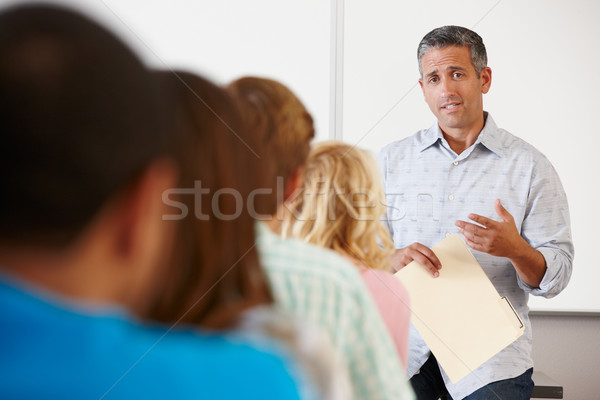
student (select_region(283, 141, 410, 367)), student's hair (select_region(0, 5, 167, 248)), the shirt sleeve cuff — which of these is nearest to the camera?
student's hair (select_region(0, 5, 167, 248))

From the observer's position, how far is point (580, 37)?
4.12 feet

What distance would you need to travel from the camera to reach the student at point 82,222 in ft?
0.92

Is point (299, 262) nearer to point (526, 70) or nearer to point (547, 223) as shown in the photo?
point (547, 223)

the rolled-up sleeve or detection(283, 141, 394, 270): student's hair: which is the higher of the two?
detection(283, 141, 394, 270): student's hair

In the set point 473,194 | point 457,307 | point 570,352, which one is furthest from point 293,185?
point 570,352

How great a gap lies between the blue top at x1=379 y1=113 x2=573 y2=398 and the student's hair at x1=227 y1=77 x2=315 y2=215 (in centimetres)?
33

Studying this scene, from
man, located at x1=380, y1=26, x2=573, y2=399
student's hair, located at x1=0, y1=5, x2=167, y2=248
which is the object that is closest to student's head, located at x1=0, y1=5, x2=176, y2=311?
student's hair, located at x1=0, y1=5, x2=167, y2=248

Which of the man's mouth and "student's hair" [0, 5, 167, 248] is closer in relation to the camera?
"student's hair" [0, 5, 167, 248]

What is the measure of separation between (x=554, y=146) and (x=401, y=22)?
0.42 meters

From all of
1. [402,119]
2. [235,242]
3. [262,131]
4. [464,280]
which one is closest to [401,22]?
[402,119]

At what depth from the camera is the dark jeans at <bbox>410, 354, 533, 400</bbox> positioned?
767 mm

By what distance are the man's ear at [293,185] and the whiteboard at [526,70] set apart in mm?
759

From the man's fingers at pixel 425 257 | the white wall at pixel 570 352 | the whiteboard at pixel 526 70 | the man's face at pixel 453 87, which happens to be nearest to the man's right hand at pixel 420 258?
the man's fingers at pixel 425 257

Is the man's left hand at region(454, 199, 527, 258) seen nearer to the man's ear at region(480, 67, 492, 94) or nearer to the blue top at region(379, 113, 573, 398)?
the blue top at region(379, 113, 573, 398)
